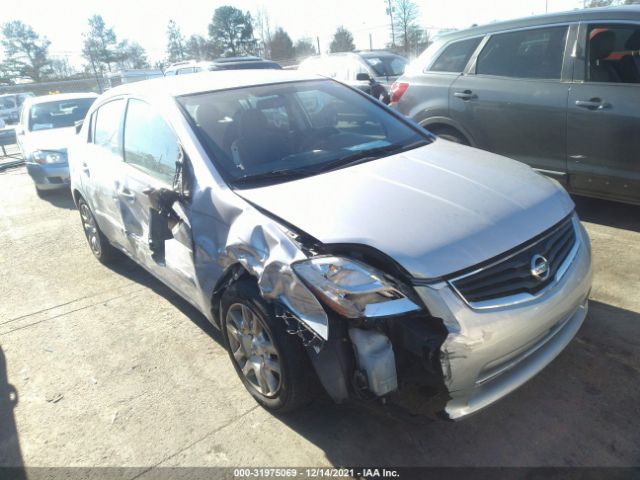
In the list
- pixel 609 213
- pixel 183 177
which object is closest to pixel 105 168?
pixel 183 177

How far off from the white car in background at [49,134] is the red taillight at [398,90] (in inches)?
177

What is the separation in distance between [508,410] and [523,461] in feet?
1.06

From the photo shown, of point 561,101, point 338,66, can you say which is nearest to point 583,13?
point 561,101

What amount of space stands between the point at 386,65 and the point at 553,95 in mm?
7061

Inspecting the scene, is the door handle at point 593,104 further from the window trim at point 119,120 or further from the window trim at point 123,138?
the window trim at point 119,120

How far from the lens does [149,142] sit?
3.37 metres

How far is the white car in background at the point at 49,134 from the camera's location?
7949 mm

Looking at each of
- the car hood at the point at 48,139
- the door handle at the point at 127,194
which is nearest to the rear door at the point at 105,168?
the door handle at the point at 127,194

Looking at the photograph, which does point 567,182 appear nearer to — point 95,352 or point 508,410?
point 508,410

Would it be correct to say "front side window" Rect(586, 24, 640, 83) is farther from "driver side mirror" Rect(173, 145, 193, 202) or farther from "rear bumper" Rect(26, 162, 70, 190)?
"rear bumper" Rect(26, 162, 70, 190)

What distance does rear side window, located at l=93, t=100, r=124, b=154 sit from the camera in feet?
12.9

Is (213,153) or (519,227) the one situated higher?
(213,153)

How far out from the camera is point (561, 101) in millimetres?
4406

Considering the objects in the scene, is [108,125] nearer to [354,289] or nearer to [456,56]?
[354,289]
